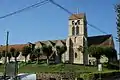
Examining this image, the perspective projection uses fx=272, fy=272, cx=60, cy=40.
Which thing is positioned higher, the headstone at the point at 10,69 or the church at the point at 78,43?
the church at the point at 78,43

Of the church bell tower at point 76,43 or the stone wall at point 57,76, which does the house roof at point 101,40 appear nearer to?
the church bell tower at point 76,43

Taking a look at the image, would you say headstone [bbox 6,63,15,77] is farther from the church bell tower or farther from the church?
the church bell tower

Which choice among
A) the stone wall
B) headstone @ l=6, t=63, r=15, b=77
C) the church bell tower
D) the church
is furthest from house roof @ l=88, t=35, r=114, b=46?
headstone @ l=6, t=63, r=15, b=77

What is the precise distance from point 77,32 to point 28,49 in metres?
19.6

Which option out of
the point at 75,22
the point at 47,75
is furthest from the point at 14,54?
the point at 47,75

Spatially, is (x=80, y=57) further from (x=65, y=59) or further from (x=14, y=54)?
(x=14, y=54)

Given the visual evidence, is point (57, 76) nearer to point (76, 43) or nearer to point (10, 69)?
point (10, 69)

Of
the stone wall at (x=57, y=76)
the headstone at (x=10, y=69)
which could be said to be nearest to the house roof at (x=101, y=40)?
the stone wall at (x=57, y=76)

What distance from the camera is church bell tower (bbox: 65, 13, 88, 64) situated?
306 ft

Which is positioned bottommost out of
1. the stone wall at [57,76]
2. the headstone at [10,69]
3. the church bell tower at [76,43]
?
the stone wall at [57,76]

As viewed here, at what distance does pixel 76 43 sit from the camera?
96.5 m

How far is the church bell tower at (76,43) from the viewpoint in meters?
93.2

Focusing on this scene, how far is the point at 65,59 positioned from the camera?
95.1m

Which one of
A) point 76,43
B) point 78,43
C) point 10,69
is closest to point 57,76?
point 10,69
